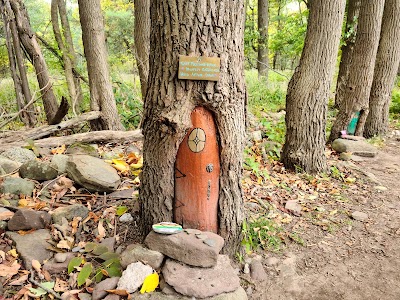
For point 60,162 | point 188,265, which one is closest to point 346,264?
point 188,265

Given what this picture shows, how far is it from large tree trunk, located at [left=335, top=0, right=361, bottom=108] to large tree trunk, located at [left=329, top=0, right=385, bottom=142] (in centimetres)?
199

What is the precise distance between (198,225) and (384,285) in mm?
1827

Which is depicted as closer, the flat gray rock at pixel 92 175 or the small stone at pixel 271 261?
the small stone at pixel 271 261

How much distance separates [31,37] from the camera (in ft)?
19.0

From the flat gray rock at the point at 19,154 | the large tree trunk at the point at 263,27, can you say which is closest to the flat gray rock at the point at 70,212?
the flat gray rock at the point at 19,154

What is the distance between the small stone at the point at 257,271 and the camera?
2912 millimetres

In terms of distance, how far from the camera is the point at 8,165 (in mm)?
3621

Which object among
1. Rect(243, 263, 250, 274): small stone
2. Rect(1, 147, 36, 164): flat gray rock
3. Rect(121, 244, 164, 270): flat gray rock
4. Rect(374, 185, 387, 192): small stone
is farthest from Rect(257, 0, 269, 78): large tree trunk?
Rect(121, 244, 164, 270): flat gray rock

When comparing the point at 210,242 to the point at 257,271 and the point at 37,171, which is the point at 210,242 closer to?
the point at 257,271

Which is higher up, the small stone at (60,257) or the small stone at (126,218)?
the small stone at (126,218)

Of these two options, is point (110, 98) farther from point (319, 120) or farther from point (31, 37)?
point (319, 120)

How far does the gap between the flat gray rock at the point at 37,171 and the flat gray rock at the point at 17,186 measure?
166mm

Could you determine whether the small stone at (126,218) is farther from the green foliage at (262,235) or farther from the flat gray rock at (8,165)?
the flat gray rock at (8,165)

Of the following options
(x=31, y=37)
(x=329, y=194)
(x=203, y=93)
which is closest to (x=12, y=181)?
(x=203, y=93)
